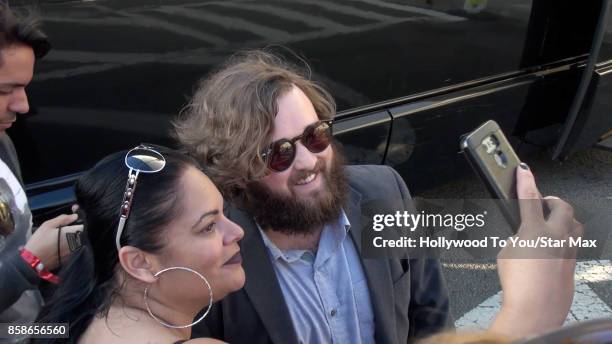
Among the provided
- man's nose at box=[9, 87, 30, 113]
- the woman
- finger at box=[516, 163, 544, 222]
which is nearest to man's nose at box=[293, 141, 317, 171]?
the woman

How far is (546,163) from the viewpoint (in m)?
4.64

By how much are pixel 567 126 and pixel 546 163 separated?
878mm

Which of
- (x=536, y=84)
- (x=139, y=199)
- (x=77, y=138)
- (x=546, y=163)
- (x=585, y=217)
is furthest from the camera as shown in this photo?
Result: (x=546, y=163)

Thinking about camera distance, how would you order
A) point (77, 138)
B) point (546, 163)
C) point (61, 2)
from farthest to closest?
point (546, 163)
point (77, 138)
point (61, 2)

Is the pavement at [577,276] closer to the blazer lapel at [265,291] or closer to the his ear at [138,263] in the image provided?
the blazer lapel at [265,291]

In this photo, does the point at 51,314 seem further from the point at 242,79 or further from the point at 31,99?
the point at 31,99

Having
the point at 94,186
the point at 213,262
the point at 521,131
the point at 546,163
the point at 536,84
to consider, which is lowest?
the point at 546,163

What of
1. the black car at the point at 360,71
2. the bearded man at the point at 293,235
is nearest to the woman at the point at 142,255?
the bearded man at the point at 293,235

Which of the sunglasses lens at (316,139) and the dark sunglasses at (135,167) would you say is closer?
the dark sunglasses at (135,167)

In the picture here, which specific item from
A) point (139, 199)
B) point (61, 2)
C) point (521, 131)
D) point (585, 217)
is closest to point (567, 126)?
point (521, 131)

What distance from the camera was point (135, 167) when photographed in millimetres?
1313

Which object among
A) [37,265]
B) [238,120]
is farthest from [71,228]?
[238,120]

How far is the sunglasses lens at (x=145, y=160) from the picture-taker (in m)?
1.32

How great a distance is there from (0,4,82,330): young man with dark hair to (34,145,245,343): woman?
27cm
